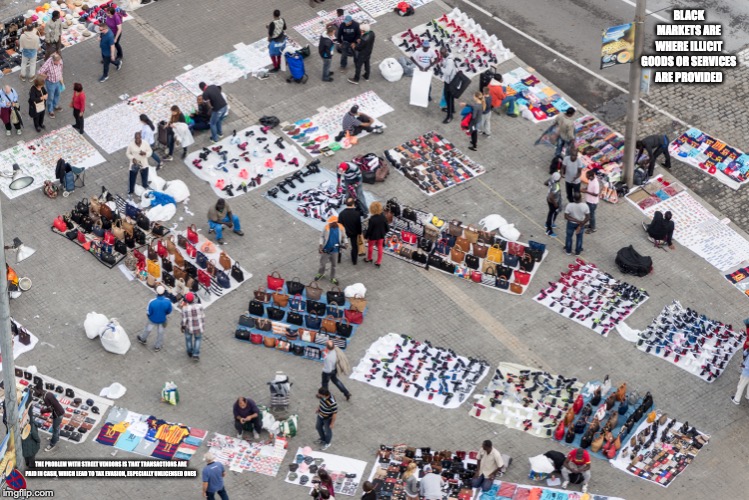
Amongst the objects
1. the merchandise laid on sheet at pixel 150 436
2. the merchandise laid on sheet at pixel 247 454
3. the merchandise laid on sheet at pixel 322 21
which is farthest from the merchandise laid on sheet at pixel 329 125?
the merchandise laid on sheet at pixel 247 454

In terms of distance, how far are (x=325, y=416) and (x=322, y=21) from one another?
17606 mm

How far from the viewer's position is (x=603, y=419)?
3853cm

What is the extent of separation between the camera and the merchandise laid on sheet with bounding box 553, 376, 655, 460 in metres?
37.9

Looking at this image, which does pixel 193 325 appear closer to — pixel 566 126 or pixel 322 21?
pixel 566 126

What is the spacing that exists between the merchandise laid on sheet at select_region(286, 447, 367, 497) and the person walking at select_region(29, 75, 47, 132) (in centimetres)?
1448

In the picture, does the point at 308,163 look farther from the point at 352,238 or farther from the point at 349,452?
the point at 349,452

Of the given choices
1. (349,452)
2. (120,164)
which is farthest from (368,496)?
(120,164)

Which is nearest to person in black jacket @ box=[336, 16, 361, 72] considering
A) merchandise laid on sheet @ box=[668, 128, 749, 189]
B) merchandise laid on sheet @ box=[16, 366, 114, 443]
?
merchandise laid on sheet @ box=[668, 128, 749, 189]

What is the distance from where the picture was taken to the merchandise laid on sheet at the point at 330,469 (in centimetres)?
3719

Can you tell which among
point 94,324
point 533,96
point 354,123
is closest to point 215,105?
point 354,123

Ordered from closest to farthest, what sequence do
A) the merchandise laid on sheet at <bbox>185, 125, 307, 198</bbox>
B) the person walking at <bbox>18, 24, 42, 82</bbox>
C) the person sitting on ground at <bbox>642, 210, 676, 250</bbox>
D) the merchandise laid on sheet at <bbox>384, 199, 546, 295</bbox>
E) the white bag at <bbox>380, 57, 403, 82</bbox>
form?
the merchandise laid on sheet at <bbox>384, 199, 546, 295</bbox> → the person sitting on ground at <bbox>642, 210, 676, 250</bbox> → the merchandise laid on sheet at <bbox>185, 125, 307, 198</bbox> → the person walking at <bbox>18, 24, 42, 82</bbox> → the white bag at <bbox>380, 57, 403, 82</bbox>

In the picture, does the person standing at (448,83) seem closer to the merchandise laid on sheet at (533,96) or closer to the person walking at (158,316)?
the merchandise laid on sheet at (533,96)

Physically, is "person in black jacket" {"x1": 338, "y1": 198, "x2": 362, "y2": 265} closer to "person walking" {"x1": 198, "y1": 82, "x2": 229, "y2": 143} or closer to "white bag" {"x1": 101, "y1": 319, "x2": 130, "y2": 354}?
"person walking" {"x1": 198, "y1": 82, "x2": 229, "y2": 143}

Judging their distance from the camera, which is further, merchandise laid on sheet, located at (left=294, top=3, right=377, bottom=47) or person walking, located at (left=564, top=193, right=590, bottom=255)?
merchandise laid on sheet, located at (left=294, top=3, right=377, bottom=47)
